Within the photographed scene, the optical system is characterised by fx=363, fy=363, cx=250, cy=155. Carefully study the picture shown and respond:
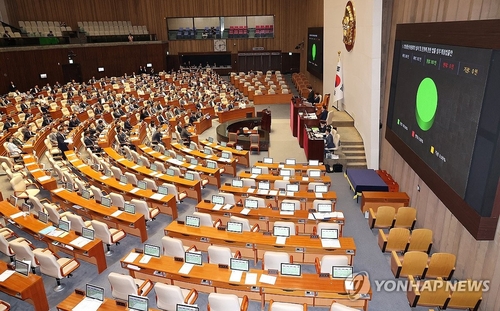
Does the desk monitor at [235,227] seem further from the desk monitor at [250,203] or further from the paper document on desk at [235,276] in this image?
the paper document on desk at [235,276]

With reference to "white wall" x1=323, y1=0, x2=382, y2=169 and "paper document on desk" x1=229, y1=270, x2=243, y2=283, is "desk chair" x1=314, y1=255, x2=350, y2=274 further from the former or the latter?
"white wall" x1=323, y1=0, x2=382, y2=169

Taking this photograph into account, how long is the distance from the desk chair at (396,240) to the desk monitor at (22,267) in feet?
26.7

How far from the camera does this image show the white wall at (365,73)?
44.0 feet

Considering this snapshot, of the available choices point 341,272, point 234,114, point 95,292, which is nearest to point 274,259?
point 341,272

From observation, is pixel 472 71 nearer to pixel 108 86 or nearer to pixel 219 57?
pixel 108 86

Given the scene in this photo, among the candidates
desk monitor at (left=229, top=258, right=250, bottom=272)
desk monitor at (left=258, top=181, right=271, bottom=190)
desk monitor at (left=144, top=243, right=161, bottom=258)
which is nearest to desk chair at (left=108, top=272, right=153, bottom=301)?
desk monitor at (left=144, top=243, right=161, bottom=258)

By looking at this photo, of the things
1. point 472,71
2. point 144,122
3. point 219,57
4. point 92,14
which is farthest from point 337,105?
point 92,14

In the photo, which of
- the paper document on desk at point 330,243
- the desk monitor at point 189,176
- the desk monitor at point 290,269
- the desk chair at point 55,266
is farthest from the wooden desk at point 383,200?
the desk chair at point 55,266

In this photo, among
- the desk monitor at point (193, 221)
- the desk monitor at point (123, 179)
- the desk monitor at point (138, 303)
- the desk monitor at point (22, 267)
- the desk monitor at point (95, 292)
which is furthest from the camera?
the desk monitor at point (123, 179)

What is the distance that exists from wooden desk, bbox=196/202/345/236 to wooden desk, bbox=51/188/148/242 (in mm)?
1712

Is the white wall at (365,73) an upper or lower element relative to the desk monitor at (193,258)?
upper

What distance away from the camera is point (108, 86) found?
30734 millimetres

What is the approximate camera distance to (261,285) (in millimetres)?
7039

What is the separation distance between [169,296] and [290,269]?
240cm
